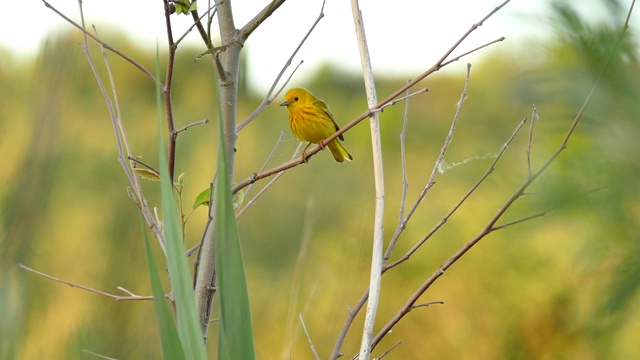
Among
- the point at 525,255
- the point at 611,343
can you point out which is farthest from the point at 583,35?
the point at 525,255

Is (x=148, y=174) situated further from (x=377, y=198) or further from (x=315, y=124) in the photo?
(x=315, y=124)

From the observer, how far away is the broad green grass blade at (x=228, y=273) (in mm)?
453

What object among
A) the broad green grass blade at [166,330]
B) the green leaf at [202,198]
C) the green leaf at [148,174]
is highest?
the green leaf at [148,174]

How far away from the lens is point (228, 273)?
1.51 feet

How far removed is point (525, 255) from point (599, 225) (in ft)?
1.29

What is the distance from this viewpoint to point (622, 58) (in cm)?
41

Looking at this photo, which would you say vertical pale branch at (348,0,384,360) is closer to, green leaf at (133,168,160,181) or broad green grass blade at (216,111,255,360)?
broad green grass blade at (216,111,255,360)

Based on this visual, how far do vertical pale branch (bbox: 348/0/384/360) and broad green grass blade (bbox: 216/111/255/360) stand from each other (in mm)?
140

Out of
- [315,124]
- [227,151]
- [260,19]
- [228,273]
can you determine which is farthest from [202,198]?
[315,124]

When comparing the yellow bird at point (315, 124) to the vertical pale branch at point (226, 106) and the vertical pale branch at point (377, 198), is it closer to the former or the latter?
the vertical pale branch at point (226, 106)

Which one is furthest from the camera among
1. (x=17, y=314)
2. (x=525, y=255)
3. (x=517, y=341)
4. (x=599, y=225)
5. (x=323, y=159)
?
(x=323, y=159)

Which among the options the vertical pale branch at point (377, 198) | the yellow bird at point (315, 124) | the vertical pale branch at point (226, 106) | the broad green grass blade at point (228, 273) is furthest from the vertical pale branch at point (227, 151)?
the yellow bird at point (315, 124)

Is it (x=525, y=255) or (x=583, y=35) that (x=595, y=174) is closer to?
(x=583, y=35)

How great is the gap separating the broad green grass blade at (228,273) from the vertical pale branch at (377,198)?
0.14 metres
